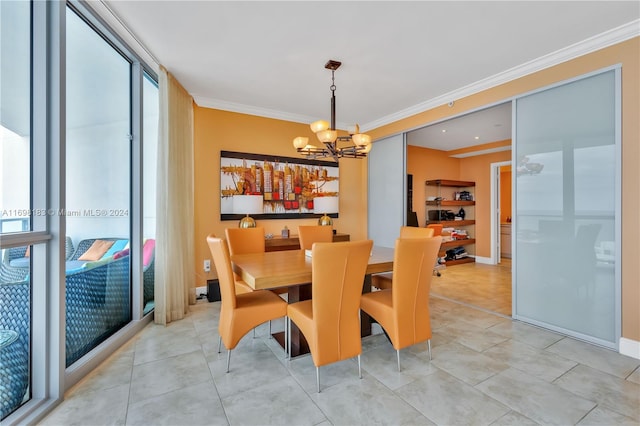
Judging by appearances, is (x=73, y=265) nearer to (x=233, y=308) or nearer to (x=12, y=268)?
(x=12, y=268)

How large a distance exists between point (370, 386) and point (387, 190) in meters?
3.39

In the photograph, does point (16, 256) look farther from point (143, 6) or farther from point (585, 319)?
point (585, 319)

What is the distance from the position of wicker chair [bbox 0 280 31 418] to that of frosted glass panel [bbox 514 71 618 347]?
4070 mm

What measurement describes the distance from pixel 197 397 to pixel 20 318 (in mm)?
1107

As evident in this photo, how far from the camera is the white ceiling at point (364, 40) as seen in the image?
216 cm

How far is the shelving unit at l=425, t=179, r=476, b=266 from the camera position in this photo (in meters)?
6.27

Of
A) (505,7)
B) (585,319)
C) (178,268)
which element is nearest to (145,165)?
(178,268)

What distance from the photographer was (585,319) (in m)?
2.62

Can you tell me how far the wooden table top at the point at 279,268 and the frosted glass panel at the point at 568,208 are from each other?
167 cm

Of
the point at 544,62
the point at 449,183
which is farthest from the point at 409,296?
the point at 449,183

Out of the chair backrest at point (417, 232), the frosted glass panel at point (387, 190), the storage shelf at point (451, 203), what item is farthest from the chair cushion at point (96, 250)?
the storage shelf at point (451, 203)

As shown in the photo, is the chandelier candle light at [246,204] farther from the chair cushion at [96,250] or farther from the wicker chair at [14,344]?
the wicker chair at [14,344]

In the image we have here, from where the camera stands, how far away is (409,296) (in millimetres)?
2146

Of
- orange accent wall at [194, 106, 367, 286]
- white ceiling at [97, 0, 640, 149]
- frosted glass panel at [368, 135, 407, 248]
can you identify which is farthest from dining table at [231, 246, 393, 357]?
frosted glass panel at [368, 135, 407, 248]
